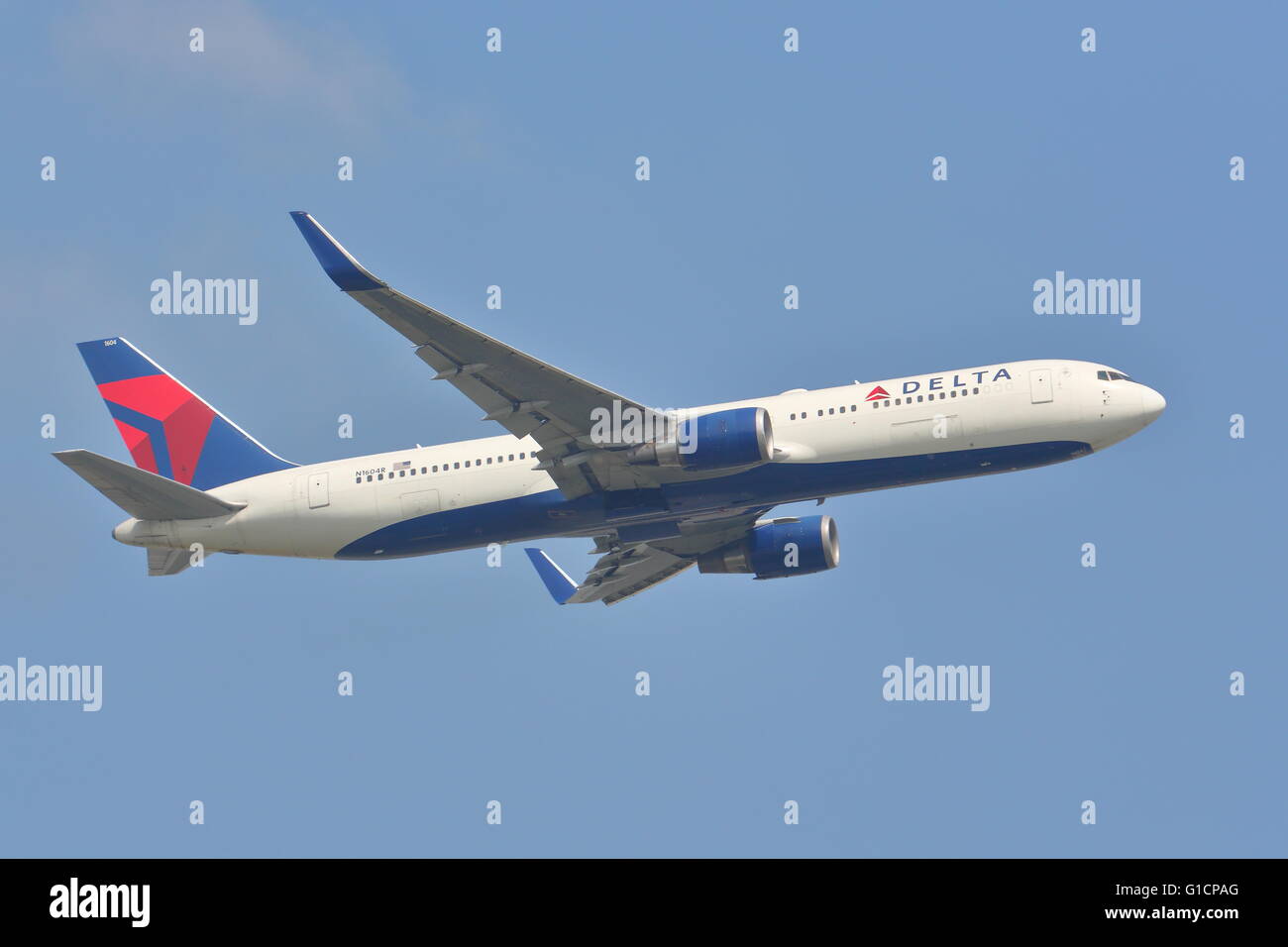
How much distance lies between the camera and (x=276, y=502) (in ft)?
179

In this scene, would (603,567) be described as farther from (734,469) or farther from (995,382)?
(995,382)

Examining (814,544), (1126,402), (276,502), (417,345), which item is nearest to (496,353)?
(417,345)

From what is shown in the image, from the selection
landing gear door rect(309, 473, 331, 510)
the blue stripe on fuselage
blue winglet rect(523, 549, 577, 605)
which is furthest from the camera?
blue winglet rect(523, 549, 577, 605)

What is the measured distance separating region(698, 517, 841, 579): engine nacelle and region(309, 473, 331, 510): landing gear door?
596 inches

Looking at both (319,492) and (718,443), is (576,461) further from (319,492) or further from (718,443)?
(319,492)

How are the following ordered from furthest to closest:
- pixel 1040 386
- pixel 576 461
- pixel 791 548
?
pixel 791 548, pixel 576 461, pixel 1040 386

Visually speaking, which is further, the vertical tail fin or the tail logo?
the tail logo

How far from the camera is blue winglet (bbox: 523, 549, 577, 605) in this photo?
61406mm

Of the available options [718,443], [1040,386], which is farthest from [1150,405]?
[718,443]

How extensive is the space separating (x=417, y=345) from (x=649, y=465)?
8.32m

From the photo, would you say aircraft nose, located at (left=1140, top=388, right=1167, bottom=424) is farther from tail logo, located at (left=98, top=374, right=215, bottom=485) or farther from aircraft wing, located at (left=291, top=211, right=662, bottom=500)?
tail logo, located at (left=98, top=374, right=215, bottom=485)

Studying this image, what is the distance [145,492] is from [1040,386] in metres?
29.3

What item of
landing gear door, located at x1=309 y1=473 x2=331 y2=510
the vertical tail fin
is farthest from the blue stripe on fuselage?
the vertical tail fin

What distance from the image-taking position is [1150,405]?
1948 inches
